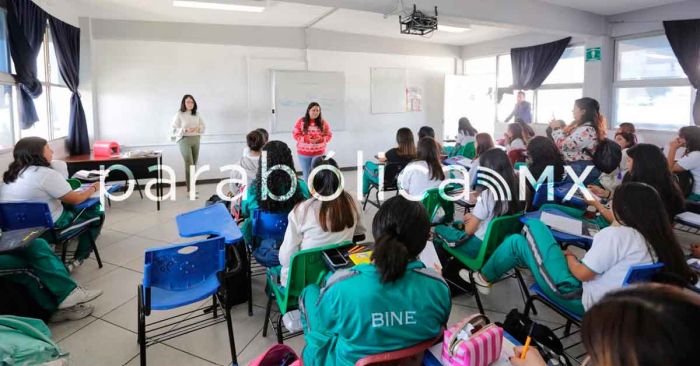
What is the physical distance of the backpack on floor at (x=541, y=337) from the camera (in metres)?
1.36

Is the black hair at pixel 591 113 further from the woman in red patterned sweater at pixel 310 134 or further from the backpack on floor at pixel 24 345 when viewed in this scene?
the backpack on floor at pixel 24 345

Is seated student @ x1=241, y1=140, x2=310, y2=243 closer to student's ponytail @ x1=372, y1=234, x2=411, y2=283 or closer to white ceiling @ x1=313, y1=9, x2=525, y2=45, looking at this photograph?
student's ponytail @ x1=372, y1=234, x2=411, y2=283

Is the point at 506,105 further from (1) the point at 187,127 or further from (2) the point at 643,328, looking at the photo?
(2) the point at 643,328

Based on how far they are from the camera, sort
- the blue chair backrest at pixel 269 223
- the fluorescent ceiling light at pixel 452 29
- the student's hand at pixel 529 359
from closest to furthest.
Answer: the student's hand at pixel 529 359 → the blue chair backrest at pixel 269 223 → the fluorescent ceiling light at pixel 452 29

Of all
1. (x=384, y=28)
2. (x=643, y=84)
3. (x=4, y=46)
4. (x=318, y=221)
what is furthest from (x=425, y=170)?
(x=643, y=84)

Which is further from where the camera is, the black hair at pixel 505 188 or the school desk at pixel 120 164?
the school desk at pixel 120 164

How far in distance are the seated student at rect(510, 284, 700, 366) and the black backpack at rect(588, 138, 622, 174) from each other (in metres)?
3.67

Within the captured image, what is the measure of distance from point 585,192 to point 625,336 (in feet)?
8.90

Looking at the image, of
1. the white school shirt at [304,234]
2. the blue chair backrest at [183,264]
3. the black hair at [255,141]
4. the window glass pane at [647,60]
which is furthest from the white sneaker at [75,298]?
the window glass pane at [647,60]

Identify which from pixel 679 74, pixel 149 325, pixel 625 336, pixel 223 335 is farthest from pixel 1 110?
pixel 679 74

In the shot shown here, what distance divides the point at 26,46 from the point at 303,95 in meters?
4.23

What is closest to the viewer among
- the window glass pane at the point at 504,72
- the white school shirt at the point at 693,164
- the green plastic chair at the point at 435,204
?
the green plastic chair at the point at 435,204

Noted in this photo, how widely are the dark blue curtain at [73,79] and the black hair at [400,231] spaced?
578 cm

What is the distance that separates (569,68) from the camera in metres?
7.68
